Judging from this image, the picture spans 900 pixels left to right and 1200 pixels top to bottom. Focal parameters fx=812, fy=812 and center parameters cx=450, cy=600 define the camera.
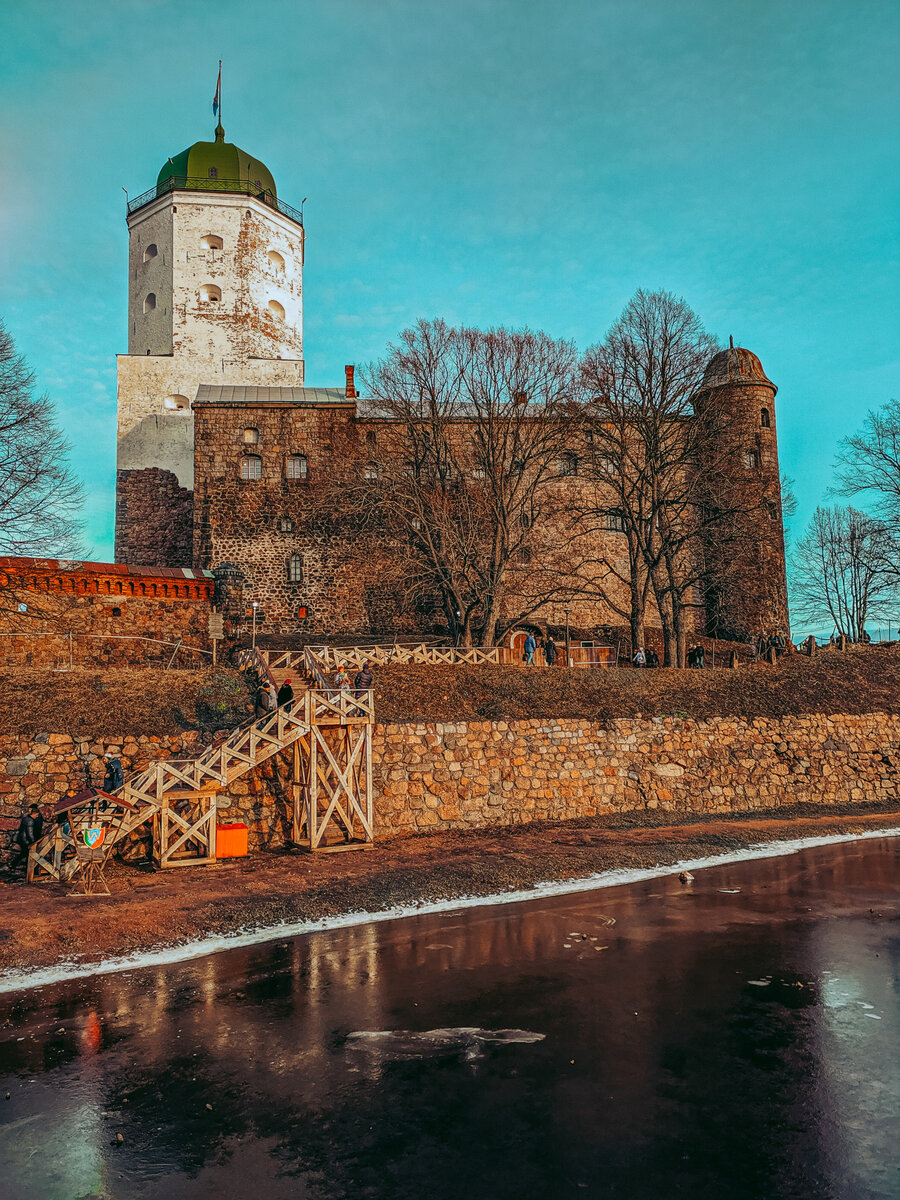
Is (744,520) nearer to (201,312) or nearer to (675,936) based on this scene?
(675,936)

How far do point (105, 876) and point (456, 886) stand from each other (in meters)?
5.28

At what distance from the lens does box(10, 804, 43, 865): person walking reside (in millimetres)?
12219

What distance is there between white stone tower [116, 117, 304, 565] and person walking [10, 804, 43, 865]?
78.0 ft

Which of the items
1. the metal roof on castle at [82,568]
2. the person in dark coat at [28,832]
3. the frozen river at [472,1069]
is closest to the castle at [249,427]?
the metal roof on castle at [82,568]

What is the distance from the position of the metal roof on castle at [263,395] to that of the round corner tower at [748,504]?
14.9m

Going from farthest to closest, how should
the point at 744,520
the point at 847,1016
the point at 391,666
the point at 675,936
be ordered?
the point at 744,520
the point at 391,666
the point at 675,936
the point at 847,1016

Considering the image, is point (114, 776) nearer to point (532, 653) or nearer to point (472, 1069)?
point (472, 1069)

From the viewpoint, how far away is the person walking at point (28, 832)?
1222 centimetres

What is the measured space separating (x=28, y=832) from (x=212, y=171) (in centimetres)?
3503

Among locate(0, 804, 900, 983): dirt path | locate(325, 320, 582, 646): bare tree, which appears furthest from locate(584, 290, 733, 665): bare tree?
locate(0, 804, 900, 983): dirt path

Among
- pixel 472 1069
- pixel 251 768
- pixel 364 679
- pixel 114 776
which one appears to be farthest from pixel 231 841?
pixel 472 1069

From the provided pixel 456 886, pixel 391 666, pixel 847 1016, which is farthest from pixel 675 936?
pixel 391 666

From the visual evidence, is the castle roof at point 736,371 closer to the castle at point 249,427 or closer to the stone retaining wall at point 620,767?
the castle at point 249,427

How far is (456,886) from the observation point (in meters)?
12.0
